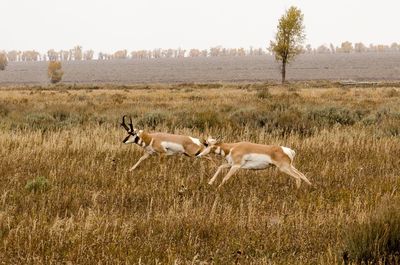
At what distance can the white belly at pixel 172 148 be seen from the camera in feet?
31.5

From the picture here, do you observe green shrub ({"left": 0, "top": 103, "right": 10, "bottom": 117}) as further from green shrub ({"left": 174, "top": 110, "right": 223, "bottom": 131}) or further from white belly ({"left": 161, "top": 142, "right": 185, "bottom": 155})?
white belly ({"left": 161, "top": 142, "right": 185, "bottom": 155})

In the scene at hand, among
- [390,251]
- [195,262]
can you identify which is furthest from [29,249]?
[390,251]

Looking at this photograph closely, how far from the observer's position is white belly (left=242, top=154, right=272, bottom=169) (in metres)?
7.93

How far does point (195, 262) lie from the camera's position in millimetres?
4742

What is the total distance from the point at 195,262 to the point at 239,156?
3416mm

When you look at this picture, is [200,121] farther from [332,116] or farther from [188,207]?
[188,207]

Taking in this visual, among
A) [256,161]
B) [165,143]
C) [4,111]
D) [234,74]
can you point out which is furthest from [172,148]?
[234,74]

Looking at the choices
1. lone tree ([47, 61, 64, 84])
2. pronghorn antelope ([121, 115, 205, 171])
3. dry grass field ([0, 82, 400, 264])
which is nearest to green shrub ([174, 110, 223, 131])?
dry grass field ([0, 82, 400, 264])

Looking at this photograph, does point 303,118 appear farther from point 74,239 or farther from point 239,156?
point 74,239

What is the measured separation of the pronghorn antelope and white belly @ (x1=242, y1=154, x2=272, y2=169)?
1.69m

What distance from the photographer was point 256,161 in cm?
793

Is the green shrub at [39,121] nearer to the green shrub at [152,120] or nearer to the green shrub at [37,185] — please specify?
the green shrub at [152,120]

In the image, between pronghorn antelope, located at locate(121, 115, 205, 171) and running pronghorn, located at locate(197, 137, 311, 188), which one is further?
pronghorn antelope, located at locate(121, 115, 205, 171)

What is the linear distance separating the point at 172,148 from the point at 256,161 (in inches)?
88.4
